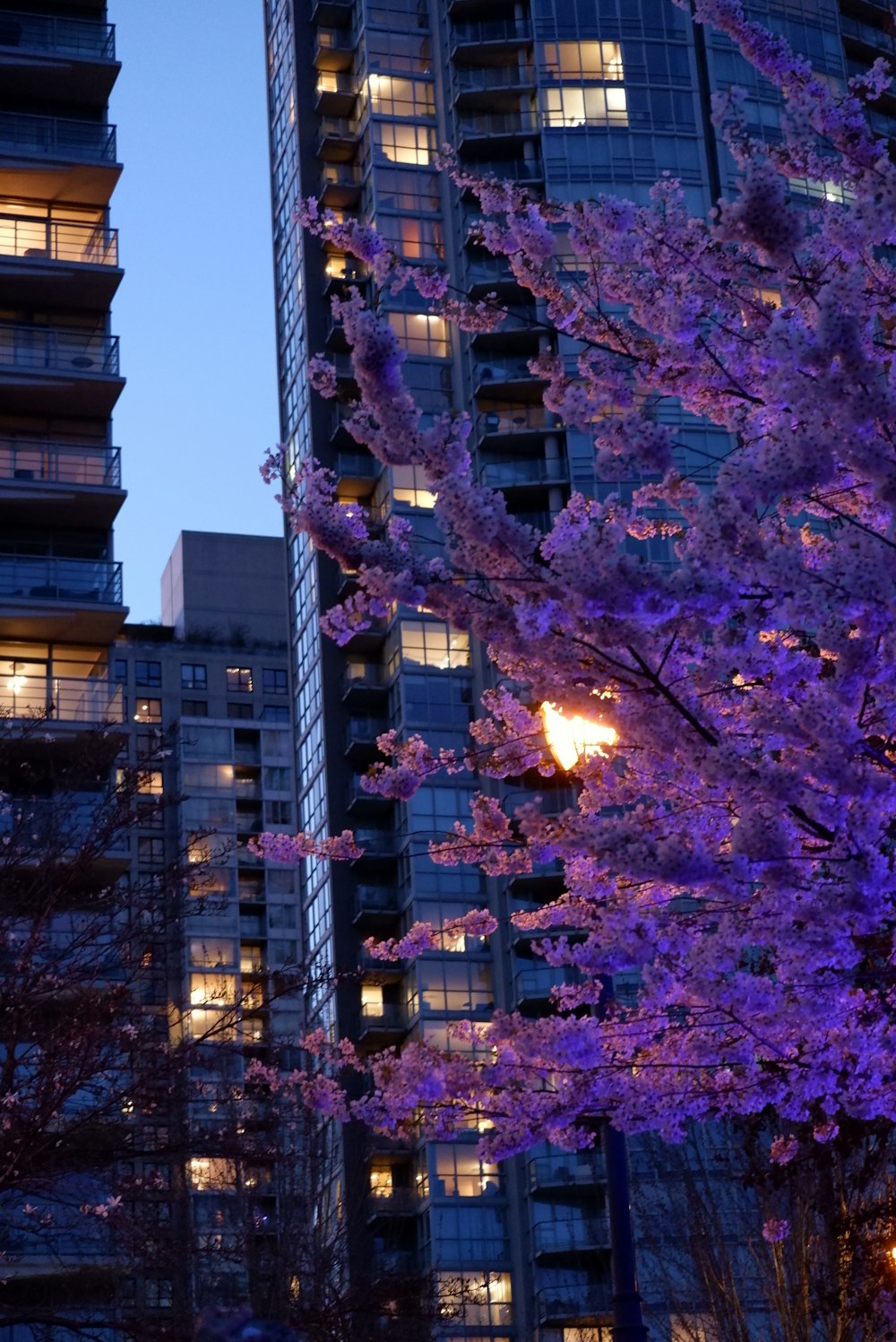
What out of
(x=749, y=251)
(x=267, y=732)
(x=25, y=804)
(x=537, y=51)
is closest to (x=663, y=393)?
(x=749, y=251)

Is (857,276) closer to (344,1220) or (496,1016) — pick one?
(496,1016)

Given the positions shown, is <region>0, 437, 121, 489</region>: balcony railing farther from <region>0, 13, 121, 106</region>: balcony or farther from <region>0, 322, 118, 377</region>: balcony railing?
<region>0, 13, 121, 106</region>: balcony

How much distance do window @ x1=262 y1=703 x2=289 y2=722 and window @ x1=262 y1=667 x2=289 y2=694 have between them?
1.02m

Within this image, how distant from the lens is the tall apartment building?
66000mm

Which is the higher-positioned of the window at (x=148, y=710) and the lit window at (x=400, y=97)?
the lit window at (x=400, y=97)

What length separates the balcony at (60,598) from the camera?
36.6 meters

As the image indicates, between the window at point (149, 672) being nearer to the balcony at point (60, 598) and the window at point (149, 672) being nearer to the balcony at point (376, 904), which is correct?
the balcony at point (376, 904)

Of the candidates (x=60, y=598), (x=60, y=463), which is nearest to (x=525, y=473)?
(x=60, y=463)

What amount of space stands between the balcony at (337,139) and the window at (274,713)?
42241mm

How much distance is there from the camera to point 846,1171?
21844 mm

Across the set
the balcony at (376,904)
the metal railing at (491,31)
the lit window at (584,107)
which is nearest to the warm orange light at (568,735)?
the balcony at (376,904)

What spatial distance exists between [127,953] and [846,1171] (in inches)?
353

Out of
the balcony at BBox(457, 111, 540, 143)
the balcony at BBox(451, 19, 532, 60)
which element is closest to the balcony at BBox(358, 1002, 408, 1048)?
the balcony at BBox(457, 111, 540, 143)

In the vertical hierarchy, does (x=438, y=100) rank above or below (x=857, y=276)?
above
